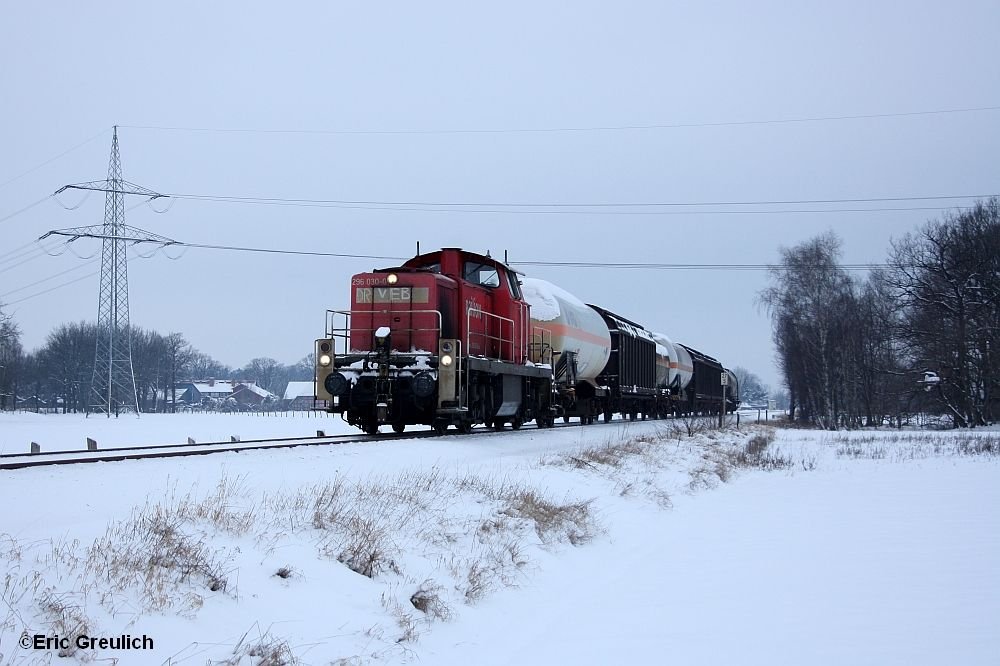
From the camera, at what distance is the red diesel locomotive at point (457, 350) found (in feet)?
52.7

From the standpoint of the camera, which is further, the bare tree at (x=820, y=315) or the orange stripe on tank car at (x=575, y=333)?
the bare tree at (x=820, y=315)

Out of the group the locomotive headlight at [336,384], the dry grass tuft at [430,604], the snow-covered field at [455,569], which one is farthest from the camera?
the locomotive headlight at [336,384]

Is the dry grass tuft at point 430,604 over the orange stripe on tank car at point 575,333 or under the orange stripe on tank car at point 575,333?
under

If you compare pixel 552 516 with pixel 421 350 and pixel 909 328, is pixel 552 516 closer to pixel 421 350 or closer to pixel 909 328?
pixel 421 350

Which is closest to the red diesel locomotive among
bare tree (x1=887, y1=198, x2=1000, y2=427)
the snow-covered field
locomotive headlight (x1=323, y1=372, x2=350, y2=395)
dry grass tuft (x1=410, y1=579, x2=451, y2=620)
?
locomotive headlight (x1=323, y1=372, x2=350, y2=395)

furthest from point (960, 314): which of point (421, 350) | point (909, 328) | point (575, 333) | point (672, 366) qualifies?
point (421, 350)

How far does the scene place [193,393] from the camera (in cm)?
14700

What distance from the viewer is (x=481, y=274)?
19.8 metres

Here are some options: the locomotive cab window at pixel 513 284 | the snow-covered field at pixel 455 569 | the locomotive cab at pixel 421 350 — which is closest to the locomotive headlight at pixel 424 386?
the locomotive cab at pixel 421 350

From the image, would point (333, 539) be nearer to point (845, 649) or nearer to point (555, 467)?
point (845, 649)

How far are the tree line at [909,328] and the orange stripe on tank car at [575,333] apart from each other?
19540 millimetres

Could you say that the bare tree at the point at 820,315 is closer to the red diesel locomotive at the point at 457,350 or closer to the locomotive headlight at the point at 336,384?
the red diesel locomotive at the point at 457,350

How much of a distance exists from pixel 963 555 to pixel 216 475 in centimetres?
822

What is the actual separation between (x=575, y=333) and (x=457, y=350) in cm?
937
